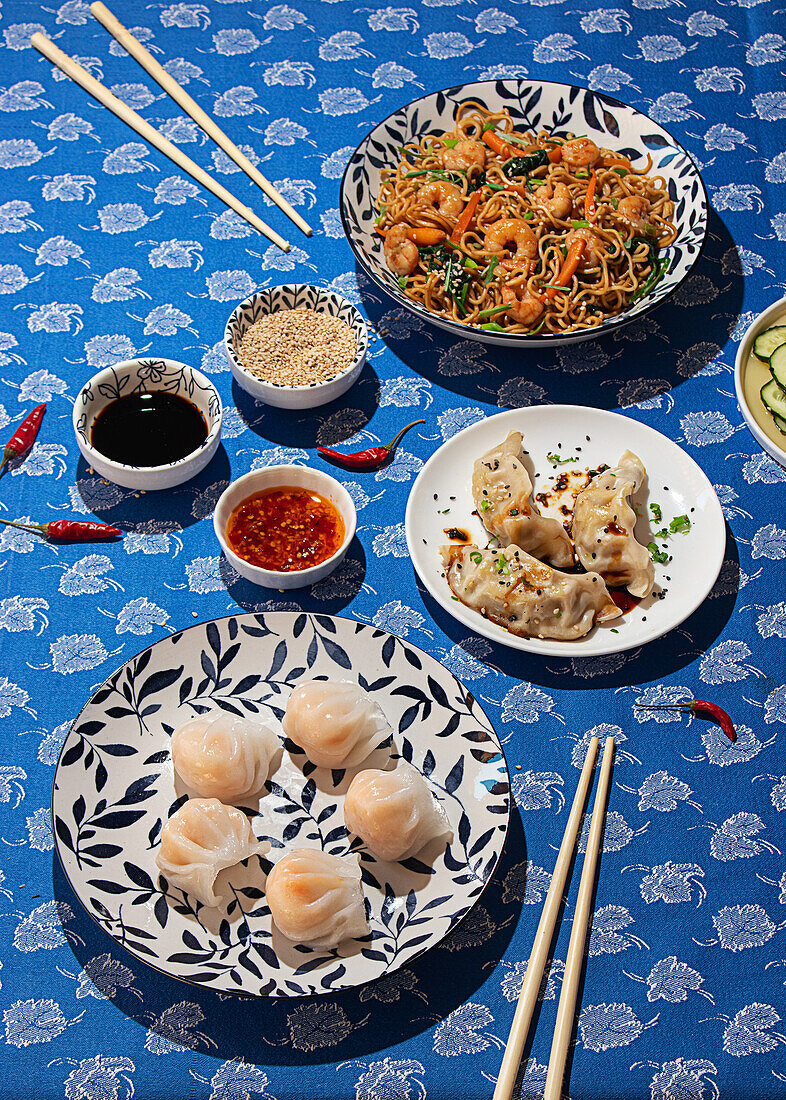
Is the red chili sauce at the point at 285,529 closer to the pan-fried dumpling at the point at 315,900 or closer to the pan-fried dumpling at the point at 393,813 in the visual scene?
the pan-fried dumpling at the point at 393,813

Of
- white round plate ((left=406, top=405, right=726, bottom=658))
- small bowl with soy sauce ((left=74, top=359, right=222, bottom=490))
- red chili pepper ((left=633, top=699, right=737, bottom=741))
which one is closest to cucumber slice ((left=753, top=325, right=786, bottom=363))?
white round plate ((left=406, top=405, right=726, bottom=658))

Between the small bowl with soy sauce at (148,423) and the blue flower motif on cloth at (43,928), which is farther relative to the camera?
the small bowl with soy sauce at (148,423)

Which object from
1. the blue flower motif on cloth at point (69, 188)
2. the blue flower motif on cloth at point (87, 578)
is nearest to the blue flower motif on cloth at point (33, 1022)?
the blue flower motif on cloth at point (87, 578)

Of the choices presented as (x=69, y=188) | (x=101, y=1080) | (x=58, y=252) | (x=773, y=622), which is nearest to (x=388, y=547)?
(x=773, y=622)

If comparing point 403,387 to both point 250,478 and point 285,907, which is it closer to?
point 250,478

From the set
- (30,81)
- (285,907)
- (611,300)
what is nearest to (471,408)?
(611,300)
